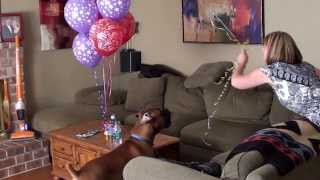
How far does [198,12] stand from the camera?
4.69 metres

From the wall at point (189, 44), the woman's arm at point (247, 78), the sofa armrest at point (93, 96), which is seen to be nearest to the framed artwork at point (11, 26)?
the sofa armrest at point (93, 96)

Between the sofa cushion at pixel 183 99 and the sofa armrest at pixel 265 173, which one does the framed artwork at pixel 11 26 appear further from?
the sofa armrest at pixel 265 173

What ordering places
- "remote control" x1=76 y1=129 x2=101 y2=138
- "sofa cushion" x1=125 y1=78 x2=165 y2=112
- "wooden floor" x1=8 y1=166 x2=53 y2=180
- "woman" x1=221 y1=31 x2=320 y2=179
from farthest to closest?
"sofa cushion" x1=125 y1=78 x2=165 y2=112 → "wooden floor" x1=8 y1=166 x2=53 y2=180 → "remote control" x1=76 y1=129 x2=101 y2=138 → "woman" x1=221 y1=31 x2=320 y2=179

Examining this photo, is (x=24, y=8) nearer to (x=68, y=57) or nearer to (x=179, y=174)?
(x=68, y=57)


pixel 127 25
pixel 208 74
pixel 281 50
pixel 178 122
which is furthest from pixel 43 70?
pixel 281 50

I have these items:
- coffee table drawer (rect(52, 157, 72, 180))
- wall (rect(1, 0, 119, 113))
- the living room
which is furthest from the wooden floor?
wall (rect(1, 0, 119, 113))

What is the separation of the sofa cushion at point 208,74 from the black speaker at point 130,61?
44.6 inches

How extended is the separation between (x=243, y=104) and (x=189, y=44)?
1245mm

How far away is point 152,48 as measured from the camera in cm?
523

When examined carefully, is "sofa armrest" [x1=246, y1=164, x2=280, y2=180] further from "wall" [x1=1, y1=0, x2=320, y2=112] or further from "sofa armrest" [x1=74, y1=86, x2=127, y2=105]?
"sofa armrest" [x1=74, y1=86, x2=127, y2=105]

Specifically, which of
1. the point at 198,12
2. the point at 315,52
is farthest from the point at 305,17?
the point at 198,12

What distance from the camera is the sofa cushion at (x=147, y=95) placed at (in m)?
4.55

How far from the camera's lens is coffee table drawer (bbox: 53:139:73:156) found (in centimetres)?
357

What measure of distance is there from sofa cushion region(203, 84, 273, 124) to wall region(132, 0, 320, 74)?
1.69ft
